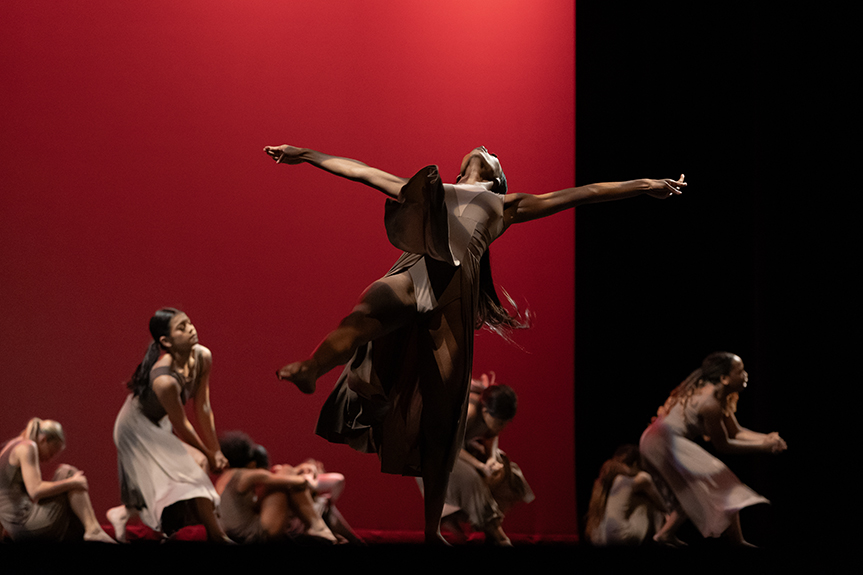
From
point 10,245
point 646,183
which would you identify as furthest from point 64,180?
point 646,183

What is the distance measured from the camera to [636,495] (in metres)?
4.07

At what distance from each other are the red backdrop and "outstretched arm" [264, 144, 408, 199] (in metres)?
1.89

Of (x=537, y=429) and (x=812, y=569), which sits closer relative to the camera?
(x=812, y=569)

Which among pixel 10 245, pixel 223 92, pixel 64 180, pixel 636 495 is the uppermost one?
pixel 223 92

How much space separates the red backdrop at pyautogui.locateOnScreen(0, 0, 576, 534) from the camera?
4535mm

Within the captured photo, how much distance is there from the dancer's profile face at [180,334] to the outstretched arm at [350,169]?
3.69 ft

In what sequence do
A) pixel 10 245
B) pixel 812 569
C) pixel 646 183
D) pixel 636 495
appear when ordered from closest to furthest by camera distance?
pixel 812 569 → pixel 646 183 → pixel 636 495 → pixel 10 245

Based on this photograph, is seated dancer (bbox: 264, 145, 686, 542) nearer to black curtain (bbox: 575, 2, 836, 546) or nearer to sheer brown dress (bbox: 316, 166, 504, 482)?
sheer brown dress (bbox: 316, 166, 504, 482)

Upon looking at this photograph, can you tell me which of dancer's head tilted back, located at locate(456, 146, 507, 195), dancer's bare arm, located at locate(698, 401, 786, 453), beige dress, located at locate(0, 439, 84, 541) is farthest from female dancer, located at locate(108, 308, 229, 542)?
dancer's bare arm, located at locate(698, 401, 786, 453)

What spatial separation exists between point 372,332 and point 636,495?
2.03 meters

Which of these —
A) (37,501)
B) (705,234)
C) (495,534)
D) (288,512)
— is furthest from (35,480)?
(705,234)

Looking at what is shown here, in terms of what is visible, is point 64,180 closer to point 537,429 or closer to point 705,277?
point 537,429

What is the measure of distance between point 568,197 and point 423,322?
2.06 ft

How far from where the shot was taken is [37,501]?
3.55 meters
